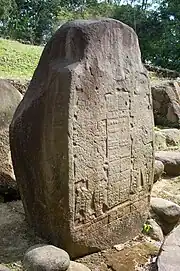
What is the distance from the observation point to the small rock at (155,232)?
290cm

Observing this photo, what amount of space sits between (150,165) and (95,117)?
736 mm

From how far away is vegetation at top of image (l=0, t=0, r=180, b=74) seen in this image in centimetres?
1214

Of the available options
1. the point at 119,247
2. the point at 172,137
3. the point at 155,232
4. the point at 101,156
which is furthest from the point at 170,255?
the point at 172,137

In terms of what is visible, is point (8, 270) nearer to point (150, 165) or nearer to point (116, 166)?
point (116, 166)

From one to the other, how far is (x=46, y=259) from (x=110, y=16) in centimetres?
1441

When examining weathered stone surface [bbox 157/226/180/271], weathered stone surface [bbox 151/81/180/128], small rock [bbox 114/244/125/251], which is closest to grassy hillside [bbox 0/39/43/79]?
weathered stone surface [bbox 151/81/180/128]

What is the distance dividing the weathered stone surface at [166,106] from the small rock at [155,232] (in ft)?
11.1

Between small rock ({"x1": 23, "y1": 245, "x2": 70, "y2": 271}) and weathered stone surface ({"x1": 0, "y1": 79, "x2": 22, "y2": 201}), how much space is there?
38.2 inches

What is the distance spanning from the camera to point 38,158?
2.43 meters

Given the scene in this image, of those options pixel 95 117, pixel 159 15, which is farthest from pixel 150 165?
pixel 159 15

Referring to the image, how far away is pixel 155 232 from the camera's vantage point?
2.95m

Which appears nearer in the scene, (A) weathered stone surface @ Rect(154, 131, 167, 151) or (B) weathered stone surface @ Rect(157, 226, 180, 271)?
(B) weathered stone surface @ Rect(157, 226, 180, 271)

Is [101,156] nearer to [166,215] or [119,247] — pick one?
[119,247]

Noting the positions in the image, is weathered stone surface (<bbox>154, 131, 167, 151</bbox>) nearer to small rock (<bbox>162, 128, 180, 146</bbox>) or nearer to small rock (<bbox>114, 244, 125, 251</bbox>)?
small rock (<bbox>162, 128, 180, 146</bbox>)
